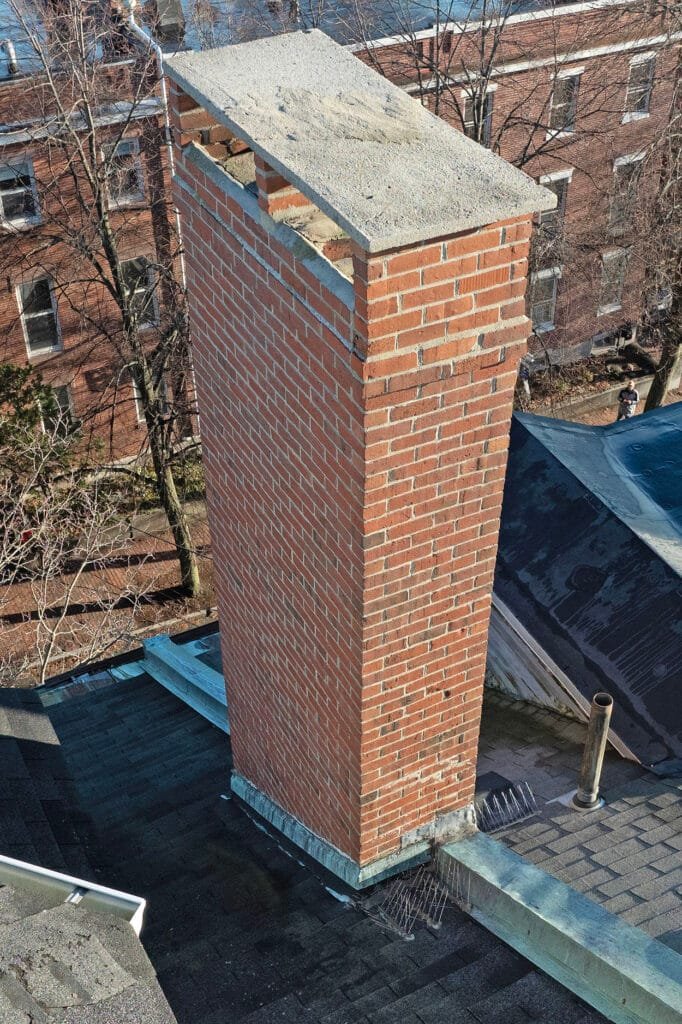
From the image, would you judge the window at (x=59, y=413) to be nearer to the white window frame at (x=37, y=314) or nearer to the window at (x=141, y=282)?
the white window frame at (x=37, y=314)

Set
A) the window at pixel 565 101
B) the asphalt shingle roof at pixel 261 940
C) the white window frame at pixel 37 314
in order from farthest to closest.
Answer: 1. the window at pixel 565 101
2. the white window frame at pixel 37 314
3. the asphalt shingle roof at pixel 261 940

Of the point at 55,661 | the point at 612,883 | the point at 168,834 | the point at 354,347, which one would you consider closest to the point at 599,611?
the point at 612,883

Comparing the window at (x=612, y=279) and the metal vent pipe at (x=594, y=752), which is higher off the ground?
the metal vent pipe at (x=594, y=752)

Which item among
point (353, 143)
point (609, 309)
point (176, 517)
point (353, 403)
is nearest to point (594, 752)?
point (353, 403)

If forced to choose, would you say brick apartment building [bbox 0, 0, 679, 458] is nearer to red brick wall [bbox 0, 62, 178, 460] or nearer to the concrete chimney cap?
red brick wall [bbox 0, 62, 178, 460]

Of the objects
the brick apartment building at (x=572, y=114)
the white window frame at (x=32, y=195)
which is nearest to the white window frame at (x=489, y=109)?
the brick apartment building at (x=572, y=114)
